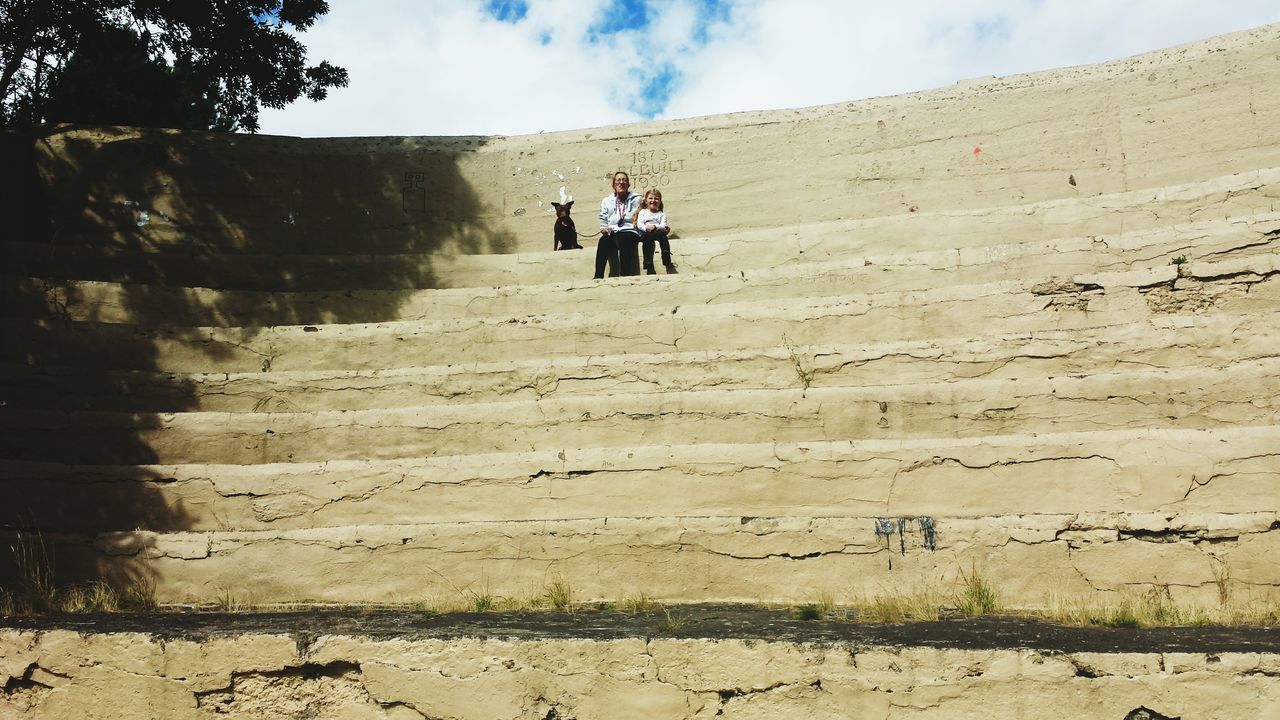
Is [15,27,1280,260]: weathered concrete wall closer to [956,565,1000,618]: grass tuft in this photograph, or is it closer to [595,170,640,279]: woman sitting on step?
[595,170,640,279]: woman sitting on step

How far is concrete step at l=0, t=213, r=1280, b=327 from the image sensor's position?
19.1 ft

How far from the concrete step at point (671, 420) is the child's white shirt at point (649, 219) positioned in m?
2.85

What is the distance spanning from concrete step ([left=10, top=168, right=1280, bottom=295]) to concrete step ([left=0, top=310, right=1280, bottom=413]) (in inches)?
55.7

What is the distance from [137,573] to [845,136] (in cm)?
659

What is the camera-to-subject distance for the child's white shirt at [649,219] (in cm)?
808

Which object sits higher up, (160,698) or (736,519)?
(736,519)

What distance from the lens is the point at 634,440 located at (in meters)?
5.38

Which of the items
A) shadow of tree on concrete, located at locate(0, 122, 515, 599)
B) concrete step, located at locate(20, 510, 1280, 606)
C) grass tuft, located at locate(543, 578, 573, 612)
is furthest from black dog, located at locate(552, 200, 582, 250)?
grass tuft, located at locate(543, 578, 573, 612)

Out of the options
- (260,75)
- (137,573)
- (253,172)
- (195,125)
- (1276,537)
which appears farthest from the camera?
(195,125)

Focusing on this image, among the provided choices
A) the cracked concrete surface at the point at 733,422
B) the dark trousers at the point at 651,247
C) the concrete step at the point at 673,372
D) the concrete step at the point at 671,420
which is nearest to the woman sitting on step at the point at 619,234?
the dark trousers at the point at 651,247

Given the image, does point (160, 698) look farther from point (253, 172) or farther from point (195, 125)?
point (195, 125)

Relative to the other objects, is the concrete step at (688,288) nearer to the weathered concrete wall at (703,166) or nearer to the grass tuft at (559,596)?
the weathered concrete wall at (703,166)

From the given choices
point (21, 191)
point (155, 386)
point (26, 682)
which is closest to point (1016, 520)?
point (26, 682)

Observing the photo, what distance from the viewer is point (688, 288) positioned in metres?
7.04
